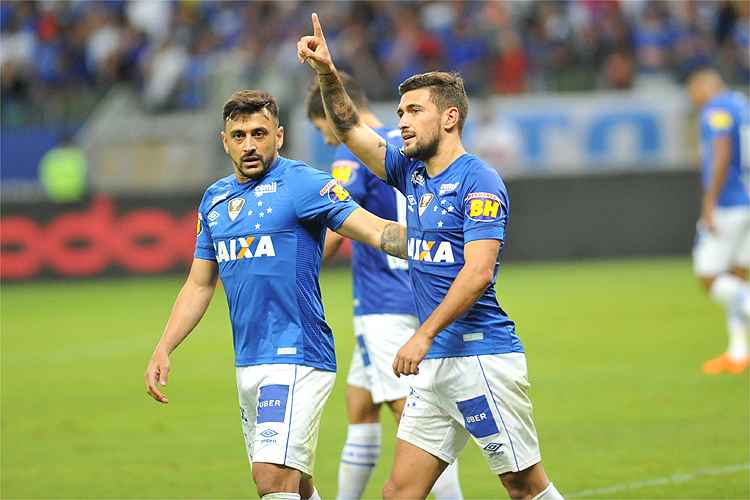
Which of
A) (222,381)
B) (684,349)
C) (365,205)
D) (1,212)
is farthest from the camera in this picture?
(1,212)

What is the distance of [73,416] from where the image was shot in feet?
33.7

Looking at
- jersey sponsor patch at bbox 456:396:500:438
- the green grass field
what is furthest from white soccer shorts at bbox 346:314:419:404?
jersey sponsor patch at bbox 456:396:500:438

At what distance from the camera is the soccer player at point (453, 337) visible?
5461 mm

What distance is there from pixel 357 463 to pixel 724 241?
223 inches

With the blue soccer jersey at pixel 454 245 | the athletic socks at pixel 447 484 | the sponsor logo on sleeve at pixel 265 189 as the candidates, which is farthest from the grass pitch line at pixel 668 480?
the sponsor logo on sleeve at pixel 265 189

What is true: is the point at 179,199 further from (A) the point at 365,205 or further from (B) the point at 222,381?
(A) the point at 365,205

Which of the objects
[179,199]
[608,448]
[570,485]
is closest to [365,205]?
[570,485]

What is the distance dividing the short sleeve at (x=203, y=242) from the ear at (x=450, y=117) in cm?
122

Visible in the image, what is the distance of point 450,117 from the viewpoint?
5621 millimetres

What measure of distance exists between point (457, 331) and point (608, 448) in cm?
344

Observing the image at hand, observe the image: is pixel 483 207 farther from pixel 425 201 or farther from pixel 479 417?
pixel 479 417

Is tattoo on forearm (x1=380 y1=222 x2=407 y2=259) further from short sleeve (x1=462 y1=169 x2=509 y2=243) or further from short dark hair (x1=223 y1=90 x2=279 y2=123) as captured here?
short dark hair (x1=223 y1=90 x2=279 y2=123)

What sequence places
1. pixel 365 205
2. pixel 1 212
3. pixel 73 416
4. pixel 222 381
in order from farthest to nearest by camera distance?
1. pixel 1 212
2. pixel 222 381
3. pixel 73 416
4. pixel 365 205

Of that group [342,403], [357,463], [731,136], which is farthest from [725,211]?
[357,463]
